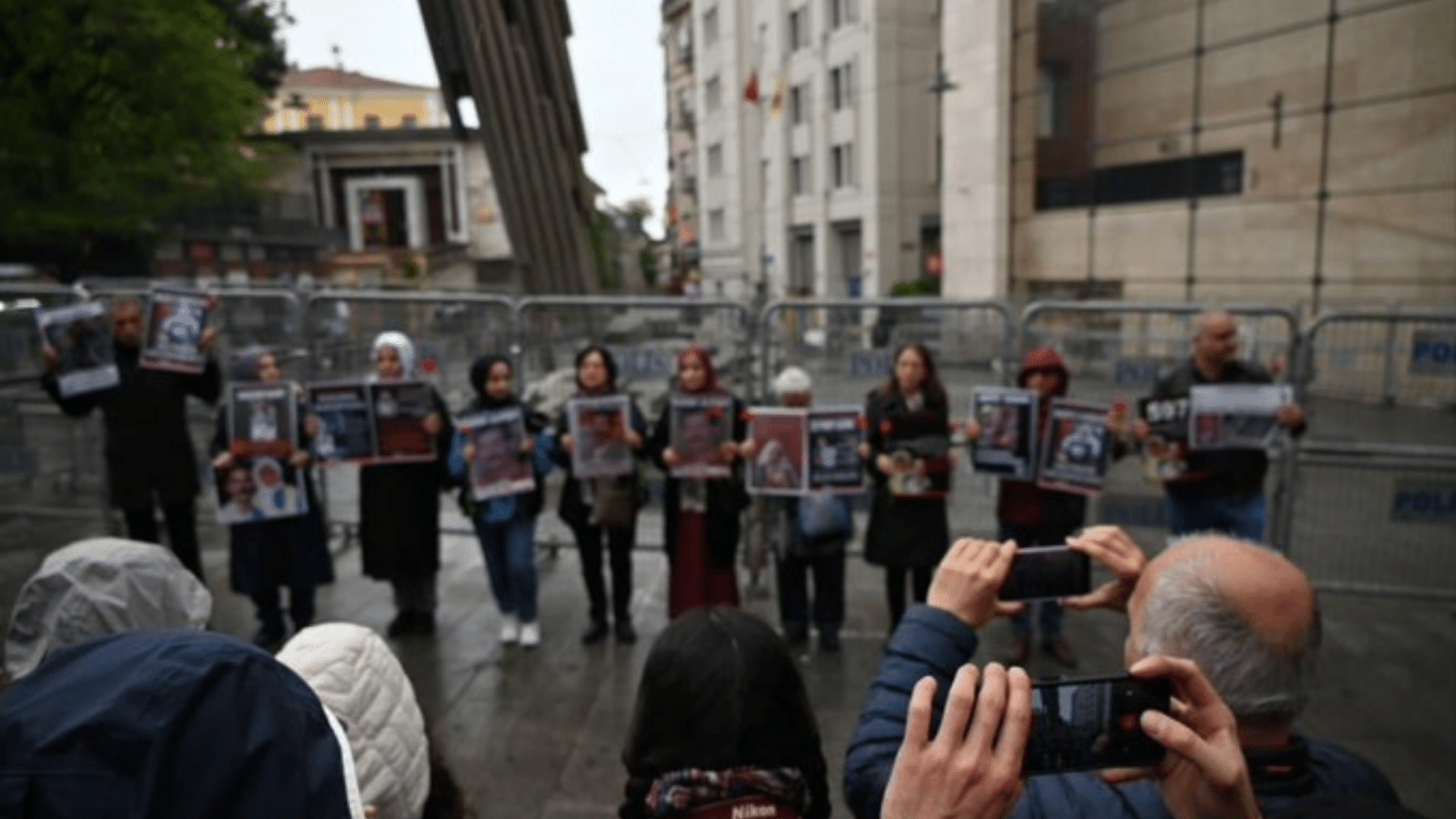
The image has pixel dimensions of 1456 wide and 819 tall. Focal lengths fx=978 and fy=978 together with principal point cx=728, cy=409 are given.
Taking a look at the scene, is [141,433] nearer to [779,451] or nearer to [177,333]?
[177,333]

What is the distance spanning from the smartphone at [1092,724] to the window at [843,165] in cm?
2437

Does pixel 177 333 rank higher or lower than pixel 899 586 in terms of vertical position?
higher

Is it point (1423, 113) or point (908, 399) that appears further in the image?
point (1423, 113)

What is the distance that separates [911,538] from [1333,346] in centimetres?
419

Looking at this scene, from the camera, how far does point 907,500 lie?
544cm

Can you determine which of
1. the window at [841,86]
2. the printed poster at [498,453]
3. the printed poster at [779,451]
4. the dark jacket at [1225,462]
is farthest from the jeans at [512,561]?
the window at [841,86]

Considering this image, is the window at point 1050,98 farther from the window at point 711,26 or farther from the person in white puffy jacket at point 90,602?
the person in white puffy jacket at point 90,602

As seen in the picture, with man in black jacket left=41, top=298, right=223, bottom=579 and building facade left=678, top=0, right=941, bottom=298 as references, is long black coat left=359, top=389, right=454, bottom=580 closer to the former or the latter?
man in black jacket left=41, top=298, right=223, bottom=579

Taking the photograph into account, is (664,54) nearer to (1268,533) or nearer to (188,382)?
(188,382)

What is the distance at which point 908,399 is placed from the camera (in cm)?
542

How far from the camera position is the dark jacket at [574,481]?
572 centimetres

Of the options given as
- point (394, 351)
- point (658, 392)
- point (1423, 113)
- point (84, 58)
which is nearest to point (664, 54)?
point (658, 392)

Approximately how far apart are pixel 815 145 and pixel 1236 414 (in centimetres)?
2010

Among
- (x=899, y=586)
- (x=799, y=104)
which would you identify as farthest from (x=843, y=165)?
(x=899, y=586)
